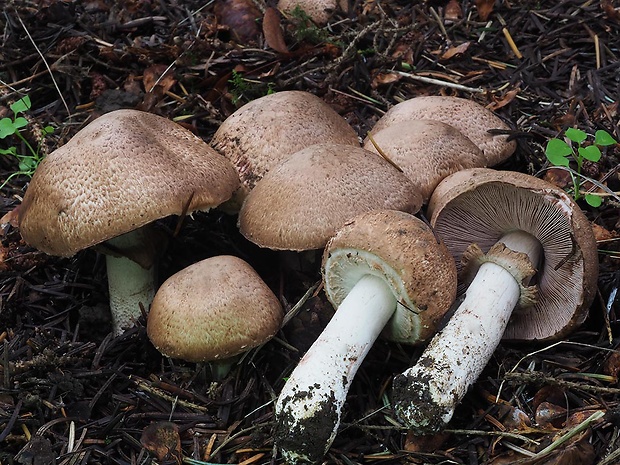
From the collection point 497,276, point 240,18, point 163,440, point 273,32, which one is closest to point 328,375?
point 163,440

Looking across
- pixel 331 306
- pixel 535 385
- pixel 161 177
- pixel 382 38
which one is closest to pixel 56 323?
pixel 161 177

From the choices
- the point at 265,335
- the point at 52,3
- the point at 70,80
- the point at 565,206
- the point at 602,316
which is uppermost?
the point at 52,3

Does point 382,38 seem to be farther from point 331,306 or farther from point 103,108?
point 331,306

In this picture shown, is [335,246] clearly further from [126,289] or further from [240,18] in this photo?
[240,18]

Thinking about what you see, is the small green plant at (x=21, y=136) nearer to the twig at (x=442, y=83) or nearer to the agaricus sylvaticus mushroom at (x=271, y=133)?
the agaricus sylvaticus mushroom at (x=271, y=133)

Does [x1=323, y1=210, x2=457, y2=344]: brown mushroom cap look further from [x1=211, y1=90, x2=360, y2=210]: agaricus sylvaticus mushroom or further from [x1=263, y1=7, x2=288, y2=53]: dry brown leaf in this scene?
[x1=263, y1=7, x2=288, y2=53]: dry brown leaf

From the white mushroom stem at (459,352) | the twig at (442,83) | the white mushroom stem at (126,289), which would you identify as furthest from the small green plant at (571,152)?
the white mushroom stem at (126,289)
